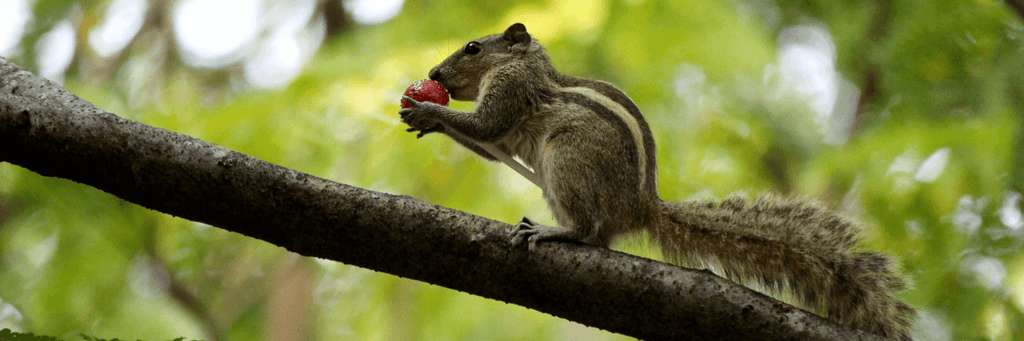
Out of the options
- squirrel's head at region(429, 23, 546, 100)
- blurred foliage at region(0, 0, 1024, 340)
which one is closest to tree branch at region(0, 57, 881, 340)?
squirrel's head at region(429, 23, 546, 100)

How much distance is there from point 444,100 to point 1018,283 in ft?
11.7

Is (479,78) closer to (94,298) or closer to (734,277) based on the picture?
(734,277)

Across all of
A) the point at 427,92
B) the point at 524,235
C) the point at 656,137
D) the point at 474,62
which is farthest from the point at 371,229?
the point at 656,137

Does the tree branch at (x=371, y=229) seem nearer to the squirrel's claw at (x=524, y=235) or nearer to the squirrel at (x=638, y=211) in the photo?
the squirrel's claw at (x=524, y=235)

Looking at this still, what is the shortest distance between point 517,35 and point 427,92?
0.57 m

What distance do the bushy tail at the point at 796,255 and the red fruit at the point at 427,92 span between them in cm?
93

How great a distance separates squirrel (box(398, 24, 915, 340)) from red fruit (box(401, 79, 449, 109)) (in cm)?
12

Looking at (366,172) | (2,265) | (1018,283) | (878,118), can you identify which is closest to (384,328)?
(366,172)

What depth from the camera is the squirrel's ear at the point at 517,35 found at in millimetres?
2791

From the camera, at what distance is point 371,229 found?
1650 mm

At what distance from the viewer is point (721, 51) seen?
3715 millimetres

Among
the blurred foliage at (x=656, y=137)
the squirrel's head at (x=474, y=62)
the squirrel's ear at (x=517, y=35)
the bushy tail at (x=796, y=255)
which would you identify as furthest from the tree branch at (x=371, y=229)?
the blurred foliage at (x=656, y=137)

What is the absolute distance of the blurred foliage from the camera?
11.3ft

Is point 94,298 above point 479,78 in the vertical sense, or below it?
below
